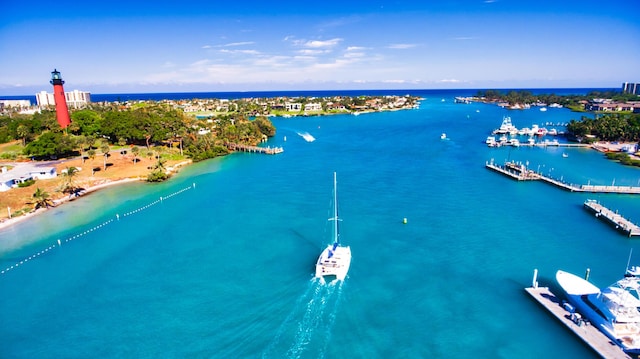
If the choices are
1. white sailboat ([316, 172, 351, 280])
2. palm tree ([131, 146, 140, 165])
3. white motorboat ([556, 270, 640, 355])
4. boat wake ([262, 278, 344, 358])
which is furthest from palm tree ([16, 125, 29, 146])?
white motorboat ([556, 270, 640, 355])

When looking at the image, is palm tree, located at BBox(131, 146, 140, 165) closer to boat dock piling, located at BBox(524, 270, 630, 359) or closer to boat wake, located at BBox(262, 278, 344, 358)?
boat wake, located at BBox(262, 278, 344, 358)

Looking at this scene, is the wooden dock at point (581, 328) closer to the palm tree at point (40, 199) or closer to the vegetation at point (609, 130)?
the palm tree at point (40, 199)

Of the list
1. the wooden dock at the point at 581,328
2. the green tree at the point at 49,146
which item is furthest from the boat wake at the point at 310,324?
the green tree at the point at 49,146

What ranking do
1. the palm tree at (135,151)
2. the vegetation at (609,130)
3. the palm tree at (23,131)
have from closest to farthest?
the palm tree at (135,151) → the palm tree at (23,131) → the vegetation at (609,130)

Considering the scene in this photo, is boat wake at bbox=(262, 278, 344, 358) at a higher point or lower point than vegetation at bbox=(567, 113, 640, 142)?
lower

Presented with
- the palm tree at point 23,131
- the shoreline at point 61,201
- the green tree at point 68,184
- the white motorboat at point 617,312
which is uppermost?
the palm tree at point 23,131

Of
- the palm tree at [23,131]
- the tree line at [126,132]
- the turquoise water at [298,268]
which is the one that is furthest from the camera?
the tree line at [126,132]

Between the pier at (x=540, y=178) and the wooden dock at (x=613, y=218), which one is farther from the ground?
the pier at (x=540, y=178)

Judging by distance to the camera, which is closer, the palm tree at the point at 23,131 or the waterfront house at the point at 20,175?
the waterfront house at the point at 20,175

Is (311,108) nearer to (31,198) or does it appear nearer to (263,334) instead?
(31,198)
